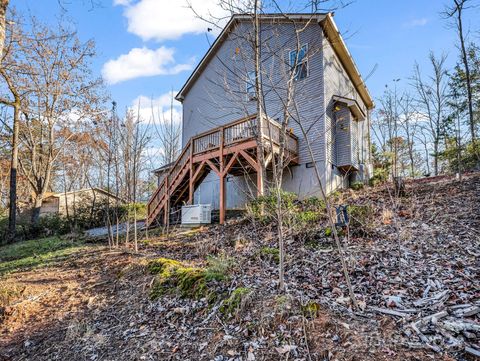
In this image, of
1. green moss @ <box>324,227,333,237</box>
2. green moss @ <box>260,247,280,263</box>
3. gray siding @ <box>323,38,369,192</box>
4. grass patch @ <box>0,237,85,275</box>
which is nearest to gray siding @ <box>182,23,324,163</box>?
gray siding @ <box>323,38,369,192</box>

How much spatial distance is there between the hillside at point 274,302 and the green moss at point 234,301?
0.02 metres

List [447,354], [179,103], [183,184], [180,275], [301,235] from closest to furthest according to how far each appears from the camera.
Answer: [447,354], [180,275], [301,235], [183,184], [179,103]

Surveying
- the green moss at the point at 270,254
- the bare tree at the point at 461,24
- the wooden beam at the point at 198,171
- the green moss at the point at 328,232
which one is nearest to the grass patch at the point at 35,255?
the wooden beam at the point at 198,171

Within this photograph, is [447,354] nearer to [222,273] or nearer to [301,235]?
[222,273]

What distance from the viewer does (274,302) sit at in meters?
3.23

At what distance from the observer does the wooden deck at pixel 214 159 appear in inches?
370

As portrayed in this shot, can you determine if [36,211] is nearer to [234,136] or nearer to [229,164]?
[229,164]

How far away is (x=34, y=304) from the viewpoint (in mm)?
4574

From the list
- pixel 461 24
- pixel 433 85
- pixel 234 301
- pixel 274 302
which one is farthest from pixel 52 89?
pixel 433 85

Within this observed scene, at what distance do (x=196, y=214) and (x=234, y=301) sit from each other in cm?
709

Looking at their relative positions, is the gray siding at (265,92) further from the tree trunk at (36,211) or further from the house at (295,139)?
the tree trunk at (36,211)

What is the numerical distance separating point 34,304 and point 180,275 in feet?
8.21

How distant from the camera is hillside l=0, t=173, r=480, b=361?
2.58 metres

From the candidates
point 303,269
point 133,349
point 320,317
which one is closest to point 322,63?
point 303,269
